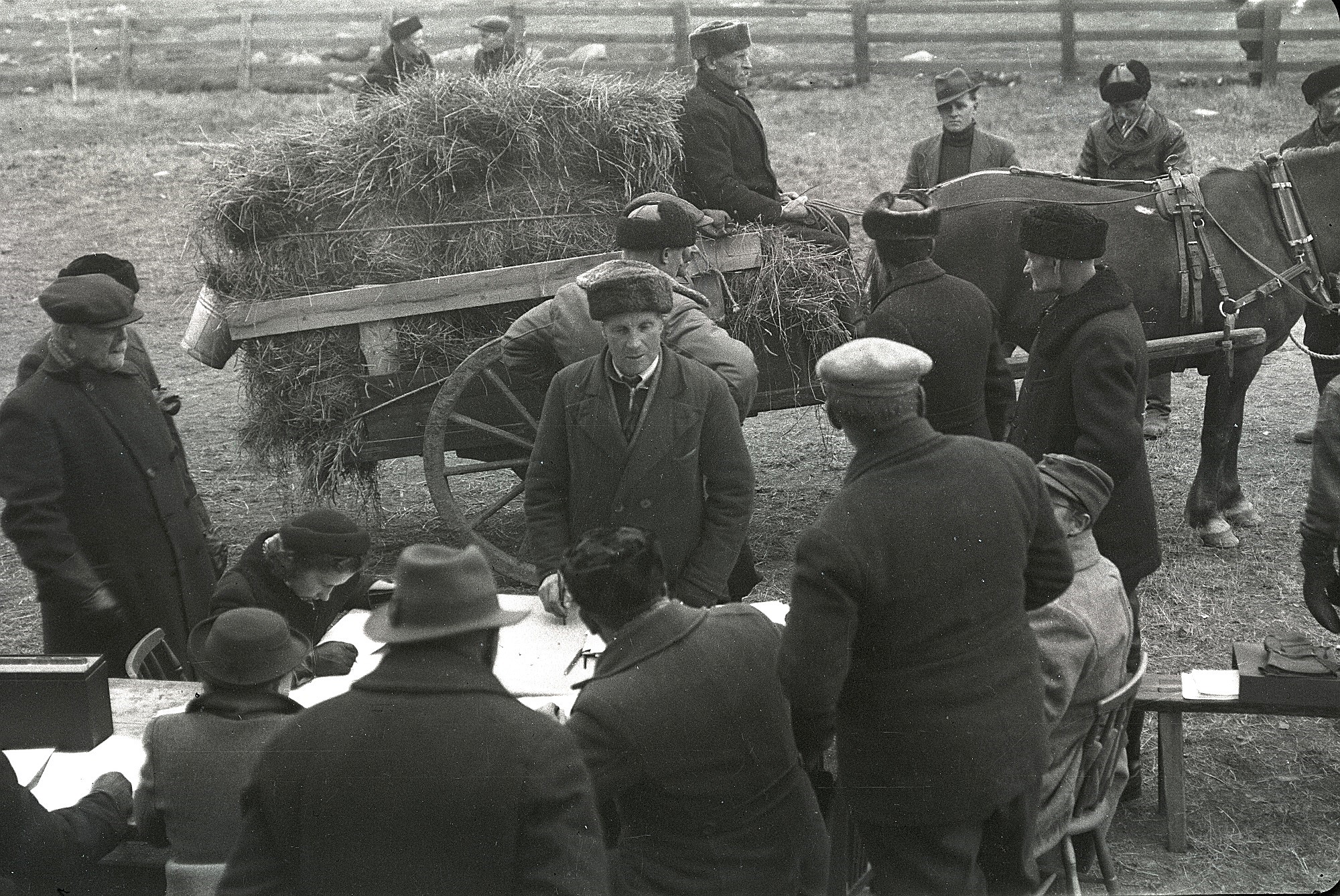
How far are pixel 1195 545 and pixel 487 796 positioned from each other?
4786 mm

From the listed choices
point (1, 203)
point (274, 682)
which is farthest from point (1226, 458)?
point (1, 203)

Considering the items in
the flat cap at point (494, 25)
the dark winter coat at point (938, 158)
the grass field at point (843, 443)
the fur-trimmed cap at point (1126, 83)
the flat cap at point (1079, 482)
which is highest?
the flat cap at point (494, 25)

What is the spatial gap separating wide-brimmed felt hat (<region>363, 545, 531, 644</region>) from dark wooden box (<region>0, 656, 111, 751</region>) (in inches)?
51.3

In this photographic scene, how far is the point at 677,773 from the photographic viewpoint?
8.23ft

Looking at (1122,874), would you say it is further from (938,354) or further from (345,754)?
(345,754)

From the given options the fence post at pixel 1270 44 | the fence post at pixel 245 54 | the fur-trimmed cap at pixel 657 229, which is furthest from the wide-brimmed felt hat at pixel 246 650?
the fence post at pixel 1270 44

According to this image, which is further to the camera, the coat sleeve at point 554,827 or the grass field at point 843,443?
the grass field at point 843,443

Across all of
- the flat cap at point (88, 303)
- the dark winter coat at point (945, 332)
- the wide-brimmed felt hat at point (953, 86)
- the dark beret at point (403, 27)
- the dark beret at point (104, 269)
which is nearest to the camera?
the flat cap at point (88, 303)

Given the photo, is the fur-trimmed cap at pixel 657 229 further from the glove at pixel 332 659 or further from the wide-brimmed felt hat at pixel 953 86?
the wide-brimmed felt hat at pixel 953 86

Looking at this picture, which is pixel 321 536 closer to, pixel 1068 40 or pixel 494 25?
pixel 494 25

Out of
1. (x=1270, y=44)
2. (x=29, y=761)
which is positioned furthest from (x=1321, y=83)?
(x=1270, y=44)

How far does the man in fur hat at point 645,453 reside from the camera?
380cm

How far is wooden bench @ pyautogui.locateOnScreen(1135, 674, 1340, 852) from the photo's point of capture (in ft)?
12.1

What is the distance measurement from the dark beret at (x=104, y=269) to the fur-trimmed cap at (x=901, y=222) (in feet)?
8.62
